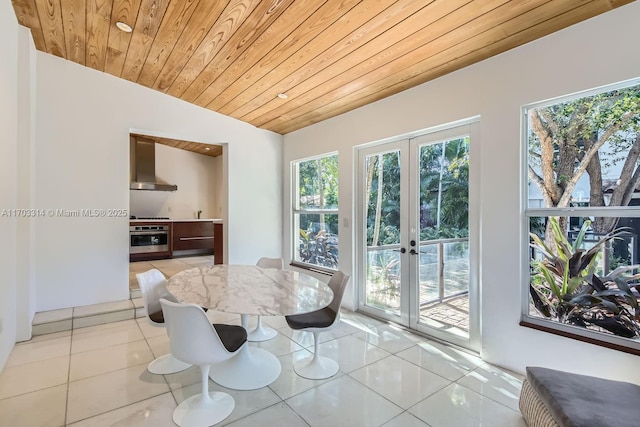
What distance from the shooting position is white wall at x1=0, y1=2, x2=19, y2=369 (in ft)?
7.66

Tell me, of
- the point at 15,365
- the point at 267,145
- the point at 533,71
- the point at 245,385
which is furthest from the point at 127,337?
the point at 533,71

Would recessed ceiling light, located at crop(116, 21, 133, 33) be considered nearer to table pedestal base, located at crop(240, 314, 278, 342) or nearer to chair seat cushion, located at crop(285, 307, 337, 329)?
chair seat cushion, located at crop(285, 307, 337, 329)

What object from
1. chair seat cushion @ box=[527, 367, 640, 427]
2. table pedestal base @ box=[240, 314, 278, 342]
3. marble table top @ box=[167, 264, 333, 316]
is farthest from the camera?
table pedestal base @ box=[240, 314, 278, 342]

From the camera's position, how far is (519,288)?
95.7 inches

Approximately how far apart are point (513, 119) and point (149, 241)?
653 centimetres

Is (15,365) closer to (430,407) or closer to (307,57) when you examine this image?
(430,407)

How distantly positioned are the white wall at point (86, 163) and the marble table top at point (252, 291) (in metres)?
1.69

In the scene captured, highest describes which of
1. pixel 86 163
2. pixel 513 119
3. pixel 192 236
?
pixel 513 119

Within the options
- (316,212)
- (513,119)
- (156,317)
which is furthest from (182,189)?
(513,119)

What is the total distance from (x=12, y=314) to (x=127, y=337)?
0.96m

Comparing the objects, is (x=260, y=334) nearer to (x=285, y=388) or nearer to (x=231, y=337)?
(x=285, y=388)

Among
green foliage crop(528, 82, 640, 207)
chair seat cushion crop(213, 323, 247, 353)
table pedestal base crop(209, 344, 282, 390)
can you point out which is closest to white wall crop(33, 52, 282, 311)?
table pedestal base crop(209, 344, 282, 390)

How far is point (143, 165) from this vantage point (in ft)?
21.5

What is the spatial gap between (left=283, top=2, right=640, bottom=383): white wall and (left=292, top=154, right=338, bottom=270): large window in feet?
4.75
